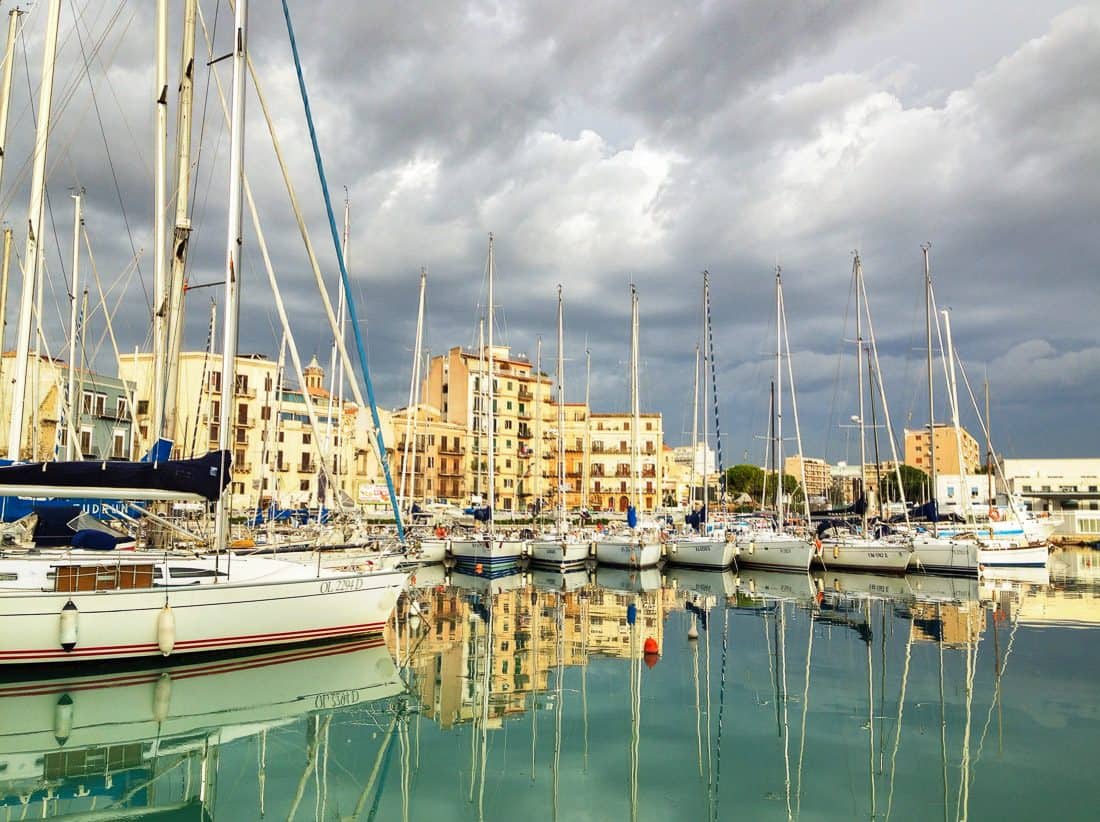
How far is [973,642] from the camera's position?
21250mm

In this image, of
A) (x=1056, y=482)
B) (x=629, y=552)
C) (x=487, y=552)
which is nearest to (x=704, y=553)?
(x=629, y=552)

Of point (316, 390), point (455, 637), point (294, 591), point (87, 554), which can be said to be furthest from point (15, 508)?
point (316, 390)

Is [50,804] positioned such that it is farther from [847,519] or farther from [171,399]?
[847,519]

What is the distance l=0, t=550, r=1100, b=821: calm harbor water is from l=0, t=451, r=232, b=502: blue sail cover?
360 cm

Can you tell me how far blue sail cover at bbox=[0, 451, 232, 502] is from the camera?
15.8 metres

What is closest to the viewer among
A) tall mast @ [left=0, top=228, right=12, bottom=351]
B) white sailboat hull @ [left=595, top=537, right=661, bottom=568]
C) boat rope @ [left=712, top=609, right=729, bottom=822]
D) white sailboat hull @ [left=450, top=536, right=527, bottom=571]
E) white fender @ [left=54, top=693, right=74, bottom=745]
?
boat rope @ [left=712, top=609, right=729, bottom=822]

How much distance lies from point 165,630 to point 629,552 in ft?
98.2

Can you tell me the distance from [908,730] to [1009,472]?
103 meters

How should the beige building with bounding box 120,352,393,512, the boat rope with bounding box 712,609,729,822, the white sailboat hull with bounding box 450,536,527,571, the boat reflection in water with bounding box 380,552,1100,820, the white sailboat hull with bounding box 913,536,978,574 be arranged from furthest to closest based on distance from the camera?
the beige building with bounding box 120,352,393,512 < the white sailboat hull with bounding box 450,536,527,571 < the white sailboat hull with bounding box 913,536,978,574 < the boat rope with bounding box 712,609,729,822 < the boat reflection in water with bounding box 380,552,1100,820

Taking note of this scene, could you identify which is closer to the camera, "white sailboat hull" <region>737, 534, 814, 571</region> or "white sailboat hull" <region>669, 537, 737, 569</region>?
"white sailboat hull" <region>737, 534, 814, 571</region>

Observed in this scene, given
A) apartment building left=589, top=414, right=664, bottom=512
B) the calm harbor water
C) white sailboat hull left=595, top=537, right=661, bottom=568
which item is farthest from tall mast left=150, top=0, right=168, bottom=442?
apartment building left=589, top=414, right=664, bottom=512

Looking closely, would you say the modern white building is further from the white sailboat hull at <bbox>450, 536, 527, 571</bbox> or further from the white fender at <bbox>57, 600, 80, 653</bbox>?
the white fender at <bbox>57, 600, 80, 653</bbox>

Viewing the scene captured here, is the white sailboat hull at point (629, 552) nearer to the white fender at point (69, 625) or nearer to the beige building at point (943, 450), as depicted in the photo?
the white fender at point (69, 625)

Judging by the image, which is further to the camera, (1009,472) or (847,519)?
(1009,472)
